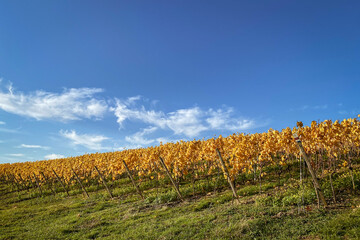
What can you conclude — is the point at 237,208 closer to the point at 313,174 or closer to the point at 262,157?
the point at 313,174

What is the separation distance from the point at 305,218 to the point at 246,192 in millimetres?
5629

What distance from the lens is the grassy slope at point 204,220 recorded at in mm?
8133

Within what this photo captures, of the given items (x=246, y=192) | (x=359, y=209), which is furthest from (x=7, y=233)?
(x=359, y=209)

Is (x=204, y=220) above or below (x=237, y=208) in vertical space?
below

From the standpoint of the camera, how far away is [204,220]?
33.7 feet

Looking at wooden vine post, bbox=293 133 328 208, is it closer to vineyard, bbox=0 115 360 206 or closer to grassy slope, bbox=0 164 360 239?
vineyard, bbox=0 115 360 206

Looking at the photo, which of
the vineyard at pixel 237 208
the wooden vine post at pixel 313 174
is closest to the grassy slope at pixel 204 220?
the vineyard at pixel 237 208

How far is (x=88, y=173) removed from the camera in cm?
3362

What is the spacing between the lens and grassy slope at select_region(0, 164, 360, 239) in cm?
813

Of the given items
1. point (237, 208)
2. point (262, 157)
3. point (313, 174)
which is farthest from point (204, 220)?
point (262, 157)

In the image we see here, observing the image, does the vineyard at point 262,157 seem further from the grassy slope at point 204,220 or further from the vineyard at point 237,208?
the grassy slope at point 204,220

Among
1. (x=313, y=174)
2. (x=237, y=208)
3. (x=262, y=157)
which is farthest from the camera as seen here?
(x=262, y=157)

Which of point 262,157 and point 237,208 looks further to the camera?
point 262,157

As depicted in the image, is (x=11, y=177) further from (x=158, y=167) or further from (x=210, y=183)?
(x=210, y=183)
